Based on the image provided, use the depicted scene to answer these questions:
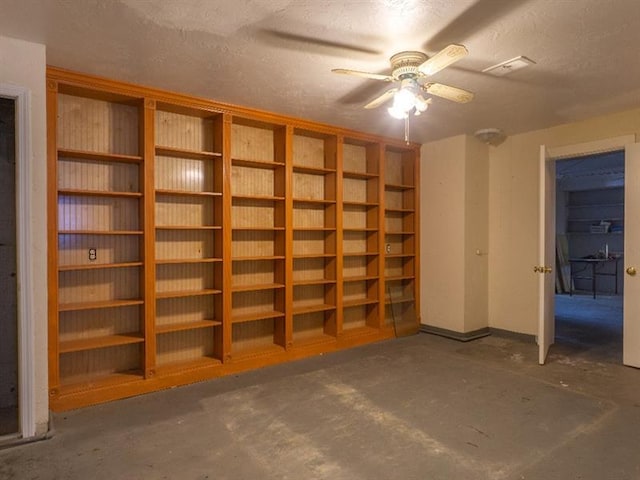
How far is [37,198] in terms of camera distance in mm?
2473

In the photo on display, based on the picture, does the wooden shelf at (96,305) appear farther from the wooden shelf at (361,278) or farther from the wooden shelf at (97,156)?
the wooden shelf at (361,278)

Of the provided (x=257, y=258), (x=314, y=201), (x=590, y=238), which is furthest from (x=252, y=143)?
(x=590, y=238)

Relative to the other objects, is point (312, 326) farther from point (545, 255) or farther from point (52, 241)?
point (52, 241)

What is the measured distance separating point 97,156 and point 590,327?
6.33m

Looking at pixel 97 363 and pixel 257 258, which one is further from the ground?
pixel 257 258

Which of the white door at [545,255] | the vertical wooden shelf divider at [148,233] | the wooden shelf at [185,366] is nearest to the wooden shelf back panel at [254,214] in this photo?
the vertical wooden shelf divider at [148,233]

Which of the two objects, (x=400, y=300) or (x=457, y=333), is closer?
(x=457, y=333)

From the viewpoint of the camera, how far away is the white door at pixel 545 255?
3.75 m

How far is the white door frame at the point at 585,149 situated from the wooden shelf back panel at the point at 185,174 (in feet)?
10.8

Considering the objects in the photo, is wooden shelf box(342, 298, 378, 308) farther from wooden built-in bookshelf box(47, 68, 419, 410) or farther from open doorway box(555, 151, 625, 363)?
open doorway box(555, 151, 625, 363)

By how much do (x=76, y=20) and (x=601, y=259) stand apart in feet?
33.4

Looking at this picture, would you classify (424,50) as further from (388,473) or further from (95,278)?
(95,278)

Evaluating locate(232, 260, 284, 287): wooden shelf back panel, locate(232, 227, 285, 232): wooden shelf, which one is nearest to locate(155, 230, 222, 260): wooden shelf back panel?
locate(232, 227, 285, 232): wooden shelf

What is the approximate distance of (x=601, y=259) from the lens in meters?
8.61
